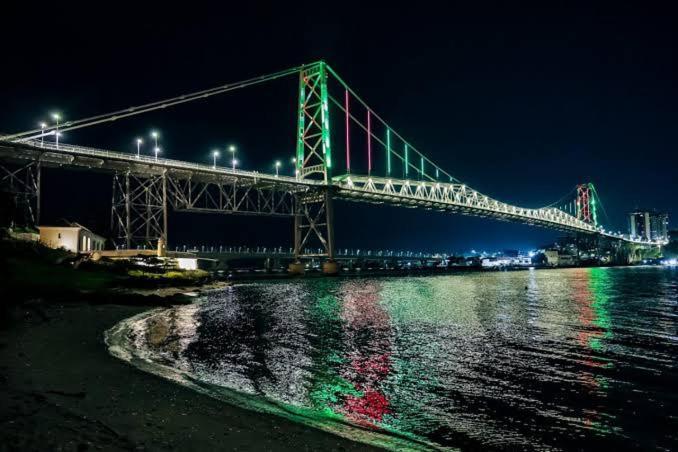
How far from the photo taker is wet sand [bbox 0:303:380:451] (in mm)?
5282

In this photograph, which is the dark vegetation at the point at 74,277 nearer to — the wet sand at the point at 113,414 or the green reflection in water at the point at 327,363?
the wet sand at the point at 113,414

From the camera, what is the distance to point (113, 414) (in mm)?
6324

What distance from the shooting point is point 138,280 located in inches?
1318

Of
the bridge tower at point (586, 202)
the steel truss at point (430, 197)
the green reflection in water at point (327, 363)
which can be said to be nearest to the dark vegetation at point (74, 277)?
the green reflection in water at point (327, 363)

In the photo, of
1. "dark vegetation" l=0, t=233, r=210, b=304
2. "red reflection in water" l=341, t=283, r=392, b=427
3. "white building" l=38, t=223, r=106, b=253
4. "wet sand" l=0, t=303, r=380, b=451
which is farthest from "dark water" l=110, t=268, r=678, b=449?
"white building" l=38, t=223, r=106, b=253

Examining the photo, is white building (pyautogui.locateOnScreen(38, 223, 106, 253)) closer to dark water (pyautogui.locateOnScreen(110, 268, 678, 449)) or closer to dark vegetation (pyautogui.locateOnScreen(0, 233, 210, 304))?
dark vegetation (pyautogui.locateOnScreen(0, 233, 210, 304))

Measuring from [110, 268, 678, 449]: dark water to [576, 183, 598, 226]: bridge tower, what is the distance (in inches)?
6983

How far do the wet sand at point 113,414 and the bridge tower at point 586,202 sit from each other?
639 feet

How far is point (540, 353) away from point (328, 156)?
6215 cm

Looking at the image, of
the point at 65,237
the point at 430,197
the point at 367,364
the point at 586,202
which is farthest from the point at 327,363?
the point at 586,202

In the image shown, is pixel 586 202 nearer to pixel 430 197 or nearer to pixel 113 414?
pixel 430 197

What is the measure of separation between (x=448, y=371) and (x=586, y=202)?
195 m

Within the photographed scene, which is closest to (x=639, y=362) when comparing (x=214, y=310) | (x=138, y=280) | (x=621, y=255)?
(x=214, y=310)

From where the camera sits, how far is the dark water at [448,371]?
7.24 m
